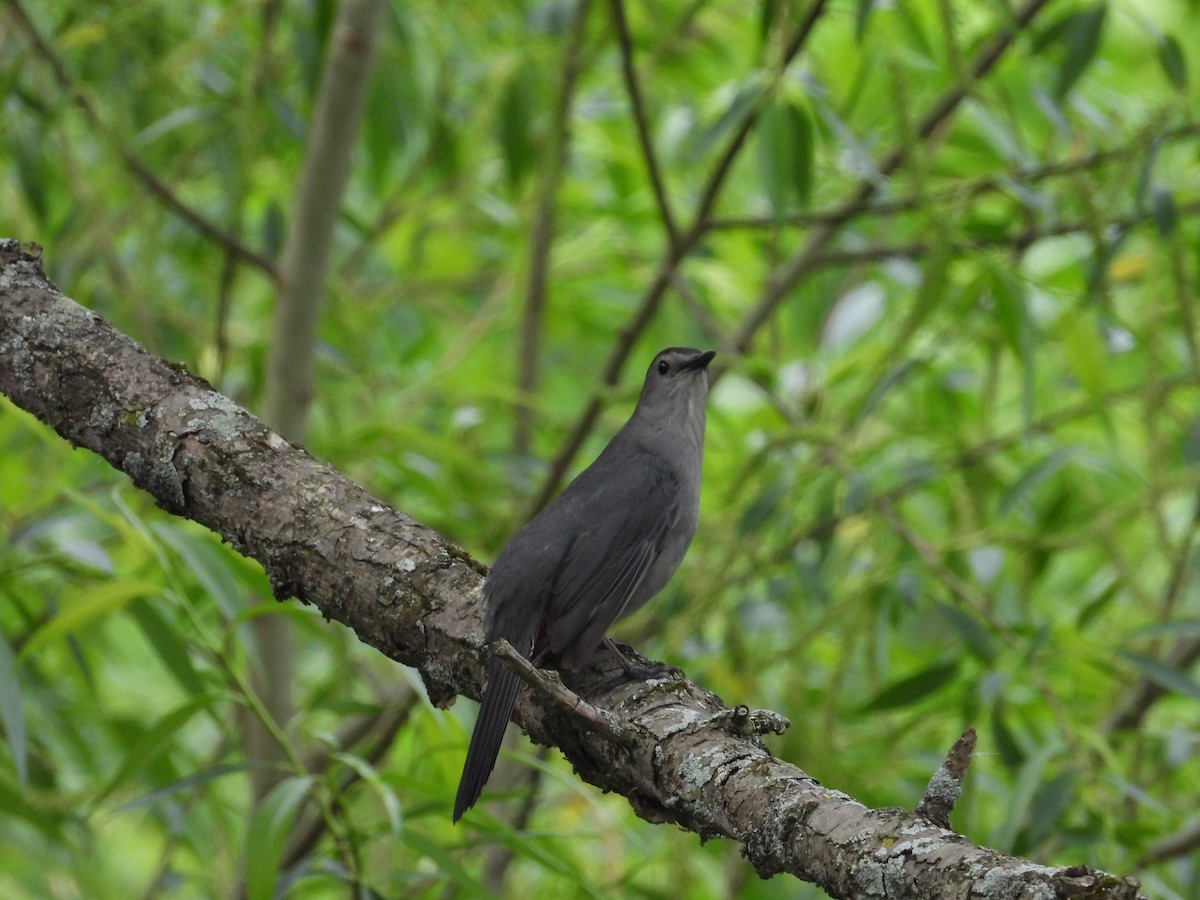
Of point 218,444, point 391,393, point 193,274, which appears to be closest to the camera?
point 218,444

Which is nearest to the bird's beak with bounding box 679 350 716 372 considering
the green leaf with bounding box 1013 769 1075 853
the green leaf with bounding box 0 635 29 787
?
the green leaf with bounding box 1013 769 1075 853

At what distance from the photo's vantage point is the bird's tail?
219 centimetres

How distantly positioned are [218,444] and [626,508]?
3.46 ft

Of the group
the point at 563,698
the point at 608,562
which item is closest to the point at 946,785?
the point at 563,698

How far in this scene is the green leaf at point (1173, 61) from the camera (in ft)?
9.98

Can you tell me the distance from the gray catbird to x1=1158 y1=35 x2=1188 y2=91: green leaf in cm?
128

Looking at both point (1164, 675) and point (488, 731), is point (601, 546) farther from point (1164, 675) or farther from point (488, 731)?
point (1164, 675)

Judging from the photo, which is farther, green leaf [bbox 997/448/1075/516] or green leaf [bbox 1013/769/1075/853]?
green leaf [bbox 997/448/1075/516]

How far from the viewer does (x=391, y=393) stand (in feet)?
13.4

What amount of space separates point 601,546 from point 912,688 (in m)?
0.75

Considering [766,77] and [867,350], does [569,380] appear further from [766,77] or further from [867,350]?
[766,77]

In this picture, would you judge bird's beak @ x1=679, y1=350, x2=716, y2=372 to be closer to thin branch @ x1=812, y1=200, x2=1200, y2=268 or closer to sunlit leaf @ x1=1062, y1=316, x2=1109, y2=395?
thin branch @ x1=812, y1=200, x2=1200, y2=268

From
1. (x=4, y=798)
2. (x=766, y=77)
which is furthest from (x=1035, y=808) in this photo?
(x=4, y=798)

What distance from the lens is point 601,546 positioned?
293 cm
